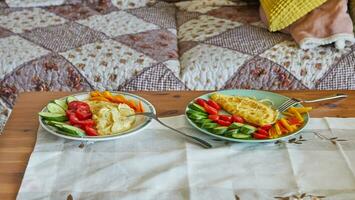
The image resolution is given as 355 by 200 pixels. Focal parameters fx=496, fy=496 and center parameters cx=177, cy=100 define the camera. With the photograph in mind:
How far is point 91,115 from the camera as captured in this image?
1.08 metres

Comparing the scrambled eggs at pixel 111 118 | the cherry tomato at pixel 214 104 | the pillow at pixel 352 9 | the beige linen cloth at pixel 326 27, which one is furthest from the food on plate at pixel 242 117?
the pillow at pixel 352 9

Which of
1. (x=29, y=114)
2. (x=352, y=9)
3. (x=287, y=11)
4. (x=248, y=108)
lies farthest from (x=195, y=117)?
(x=352, y=9)

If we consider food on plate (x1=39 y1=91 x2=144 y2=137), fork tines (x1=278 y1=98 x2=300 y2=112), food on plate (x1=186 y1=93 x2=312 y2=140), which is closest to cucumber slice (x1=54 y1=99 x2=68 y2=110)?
food on plate (x1=39 y1=91 x2=144 y2=137)

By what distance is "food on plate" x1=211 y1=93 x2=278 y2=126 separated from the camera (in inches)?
41.4

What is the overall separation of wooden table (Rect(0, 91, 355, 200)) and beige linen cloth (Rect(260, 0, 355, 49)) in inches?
24.9

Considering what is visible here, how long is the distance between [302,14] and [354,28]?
0.23 m

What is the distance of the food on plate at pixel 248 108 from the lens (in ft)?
3.45

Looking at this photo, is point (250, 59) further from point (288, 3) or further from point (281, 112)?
point (281, 112)

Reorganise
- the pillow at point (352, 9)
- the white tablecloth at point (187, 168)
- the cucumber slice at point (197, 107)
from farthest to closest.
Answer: the pillow at point (352, 9)
the cucumber slice at point (197, 107)
the white tablecloth at point (187, 168)

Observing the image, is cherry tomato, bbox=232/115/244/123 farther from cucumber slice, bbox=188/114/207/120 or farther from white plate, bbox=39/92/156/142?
white plate, bbox=39/92/156/142

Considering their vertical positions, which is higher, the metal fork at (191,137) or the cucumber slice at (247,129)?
the cucumber slice at (247,129)

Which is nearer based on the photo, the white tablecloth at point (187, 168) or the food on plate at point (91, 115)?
the white tablecloth at point (187, 168)

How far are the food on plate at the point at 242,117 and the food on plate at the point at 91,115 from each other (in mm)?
141

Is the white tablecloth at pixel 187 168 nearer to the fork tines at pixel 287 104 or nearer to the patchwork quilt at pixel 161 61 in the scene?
the fork tines at pixel 287 104
